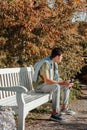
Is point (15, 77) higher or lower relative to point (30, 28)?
lower

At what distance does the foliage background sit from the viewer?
9.12 meters

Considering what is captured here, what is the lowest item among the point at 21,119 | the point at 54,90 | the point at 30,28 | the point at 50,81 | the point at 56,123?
the point at 56,123

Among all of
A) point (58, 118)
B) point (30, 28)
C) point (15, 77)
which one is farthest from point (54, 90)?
point (30, 28)

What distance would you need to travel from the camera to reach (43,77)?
800cm

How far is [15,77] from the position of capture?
8117 mm

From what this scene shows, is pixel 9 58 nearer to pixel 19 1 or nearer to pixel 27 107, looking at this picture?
pixel 19 1

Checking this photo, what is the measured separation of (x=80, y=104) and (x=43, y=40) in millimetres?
1904

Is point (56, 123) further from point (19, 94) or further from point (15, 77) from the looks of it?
point (19, 94)

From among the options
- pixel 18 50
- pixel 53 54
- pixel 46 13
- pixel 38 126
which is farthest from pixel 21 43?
pixel 38 126

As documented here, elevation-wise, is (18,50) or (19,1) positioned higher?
(19,1)

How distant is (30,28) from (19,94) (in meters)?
3.04

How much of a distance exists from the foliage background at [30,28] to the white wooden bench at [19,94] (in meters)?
0.83

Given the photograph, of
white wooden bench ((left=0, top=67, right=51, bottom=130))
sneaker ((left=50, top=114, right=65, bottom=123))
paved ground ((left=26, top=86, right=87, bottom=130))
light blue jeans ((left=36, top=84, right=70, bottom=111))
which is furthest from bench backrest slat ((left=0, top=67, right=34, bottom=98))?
sneaker ((left=50, top=114, right=65, bottom=123))

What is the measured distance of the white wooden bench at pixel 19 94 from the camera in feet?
21.1
